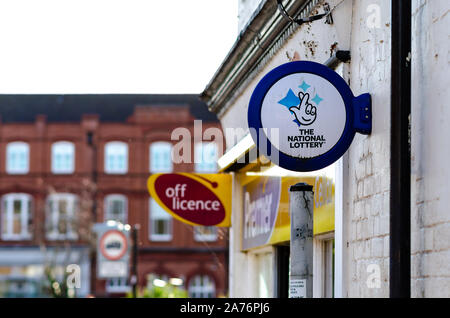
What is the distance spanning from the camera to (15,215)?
2041 inches

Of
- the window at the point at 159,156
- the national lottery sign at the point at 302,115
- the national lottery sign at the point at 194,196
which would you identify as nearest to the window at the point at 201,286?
the window at the point at 159,156

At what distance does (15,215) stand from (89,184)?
438cm

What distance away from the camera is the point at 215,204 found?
1229 cm

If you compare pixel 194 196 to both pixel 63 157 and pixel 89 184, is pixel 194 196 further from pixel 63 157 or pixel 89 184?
pixel 63 157

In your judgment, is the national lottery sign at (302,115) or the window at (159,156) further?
the window at (159,156)

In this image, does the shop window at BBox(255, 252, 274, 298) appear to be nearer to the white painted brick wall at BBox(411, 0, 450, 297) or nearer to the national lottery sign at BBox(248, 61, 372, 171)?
the national lottery sign at BBox(248, 61, 372, 171)

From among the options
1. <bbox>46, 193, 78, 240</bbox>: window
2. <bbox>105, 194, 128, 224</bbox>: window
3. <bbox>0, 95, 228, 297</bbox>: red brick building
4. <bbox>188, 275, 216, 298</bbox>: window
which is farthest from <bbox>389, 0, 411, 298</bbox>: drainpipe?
<bbox>105, 194, 128, 224</bbox>: window

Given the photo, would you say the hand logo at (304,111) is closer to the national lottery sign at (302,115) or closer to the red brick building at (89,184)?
the national lottery sign at (302,115)

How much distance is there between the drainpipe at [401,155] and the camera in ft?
17.2

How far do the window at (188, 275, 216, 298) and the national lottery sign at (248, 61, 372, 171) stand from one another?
1753 inches

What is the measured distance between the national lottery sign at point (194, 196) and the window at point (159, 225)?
3873cm

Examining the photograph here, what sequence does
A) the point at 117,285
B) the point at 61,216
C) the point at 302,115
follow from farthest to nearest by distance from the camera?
the point at 117,285
the point at 61,216
the point at 302,115

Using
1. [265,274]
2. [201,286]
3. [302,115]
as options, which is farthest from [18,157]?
[302,115]
